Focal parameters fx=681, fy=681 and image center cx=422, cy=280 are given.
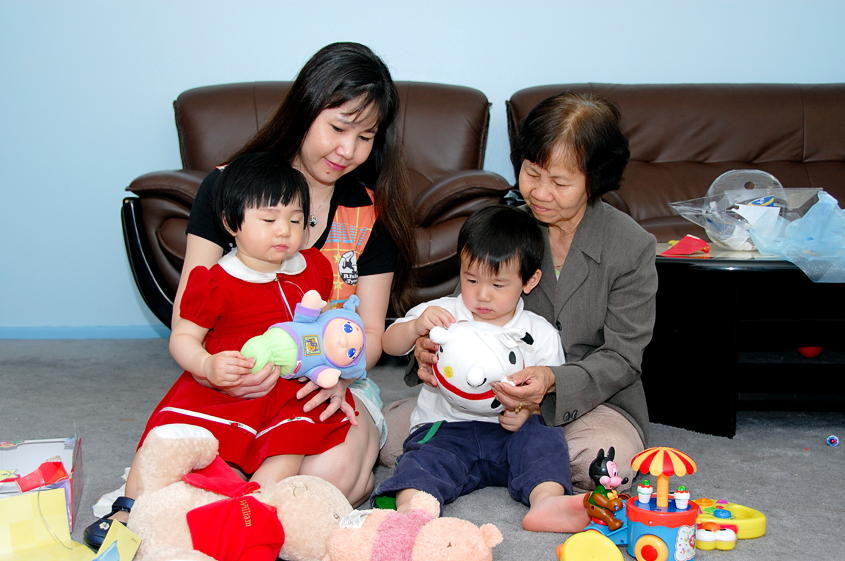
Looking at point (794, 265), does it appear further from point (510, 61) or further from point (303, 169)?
point (510, 61)

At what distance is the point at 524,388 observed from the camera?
1217 millimetres

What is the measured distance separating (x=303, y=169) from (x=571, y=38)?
206cm

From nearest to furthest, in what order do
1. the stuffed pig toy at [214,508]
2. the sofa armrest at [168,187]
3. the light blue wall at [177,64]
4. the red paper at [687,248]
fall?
the stuffed pig toy at [214,508] → the red paper at [687,248] → the sofa armrest at [168,187] → the light blue wall at [177,64]

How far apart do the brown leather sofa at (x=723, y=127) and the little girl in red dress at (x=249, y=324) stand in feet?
6.01

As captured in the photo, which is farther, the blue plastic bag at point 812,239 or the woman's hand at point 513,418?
the blue plastic bag at point 812,239

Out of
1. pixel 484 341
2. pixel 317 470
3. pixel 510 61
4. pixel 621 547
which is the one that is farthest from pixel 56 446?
pixel 510 61

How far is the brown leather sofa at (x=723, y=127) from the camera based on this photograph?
2.84 m

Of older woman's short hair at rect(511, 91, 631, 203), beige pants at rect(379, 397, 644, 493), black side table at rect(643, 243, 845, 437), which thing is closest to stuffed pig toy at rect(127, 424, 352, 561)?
beige pants at rect(379, 397, 644, 493)


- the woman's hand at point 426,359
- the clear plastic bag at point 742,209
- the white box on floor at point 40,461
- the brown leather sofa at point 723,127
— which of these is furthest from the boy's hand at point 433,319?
the brown leather sofa at point 723,127

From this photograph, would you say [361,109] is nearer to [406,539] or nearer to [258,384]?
[258,384]

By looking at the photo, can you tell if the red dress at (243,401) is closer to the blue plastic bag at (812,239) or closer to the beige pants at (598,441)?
the beige pants at (598,441)

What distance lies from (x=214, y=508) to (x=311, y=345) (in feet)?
1.03

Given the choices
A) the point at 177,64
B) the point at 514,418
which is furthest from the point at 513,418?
the point at 177,64

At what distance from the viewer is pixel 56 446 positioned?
1.30 metres
